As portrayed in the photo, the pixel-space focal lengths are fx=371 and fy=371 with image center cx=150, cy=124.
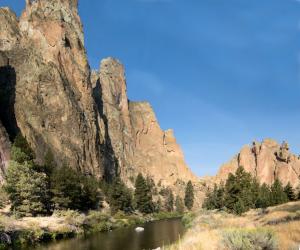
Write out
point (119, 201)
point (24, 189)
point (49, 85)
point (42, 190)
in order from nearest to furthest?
point (24, 189) → point (42, 190) → point (119, 201) → point (49, 85)

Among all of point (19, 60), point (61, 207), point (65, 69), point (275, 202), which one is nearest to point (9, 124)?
point (19, 60)

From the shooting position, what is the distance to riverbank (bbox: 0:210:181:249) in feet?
126

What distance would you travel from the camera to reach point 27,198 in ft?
185

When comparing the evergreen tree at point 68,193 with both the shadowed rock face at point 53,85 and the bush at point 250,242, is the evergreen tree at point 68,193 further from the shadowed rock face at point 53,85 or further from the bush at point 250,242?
the bush at point 250,242

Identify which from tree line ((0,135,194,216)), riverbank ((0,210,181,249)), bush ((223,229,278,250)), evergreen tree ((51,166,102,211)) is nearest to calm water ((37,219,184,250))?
riverbank ((0,210,181,249))

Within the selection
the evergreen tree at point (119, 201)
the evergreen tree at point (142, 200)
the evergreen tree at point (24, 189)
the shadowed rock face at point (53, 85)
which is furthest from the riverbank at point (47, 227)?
the shadowed rock face at point (53, 85)

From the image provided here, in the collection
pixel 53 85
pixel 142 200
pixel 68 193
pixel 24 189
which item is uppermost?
pixel 53 85

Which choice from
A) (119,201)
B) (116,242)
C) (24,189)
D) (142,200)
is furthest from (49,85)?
(116,242)

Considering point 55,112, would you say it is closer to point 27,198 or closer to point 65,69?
point 65,69

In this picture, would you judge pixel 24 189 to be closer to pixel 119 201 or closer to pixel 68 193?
pixel 68 193

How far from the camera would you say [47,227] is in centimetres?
4550

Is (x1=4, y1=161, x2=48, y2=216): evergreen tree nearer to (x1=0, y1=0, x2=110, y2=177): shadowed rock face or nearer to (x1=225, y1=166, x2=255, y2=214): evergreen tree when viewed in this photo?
(x1=225, y1=166, x2=255, y2=214): evergreen tree

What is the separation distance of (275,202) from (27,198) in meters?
56.5

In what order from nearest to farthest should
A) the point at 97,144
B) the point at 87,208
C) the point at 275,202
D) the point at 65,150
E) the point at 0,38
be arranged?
the point at 87,208 < the point at 275,202 < the point at 65,150 < the point at 0,38 < the point at 97,144
